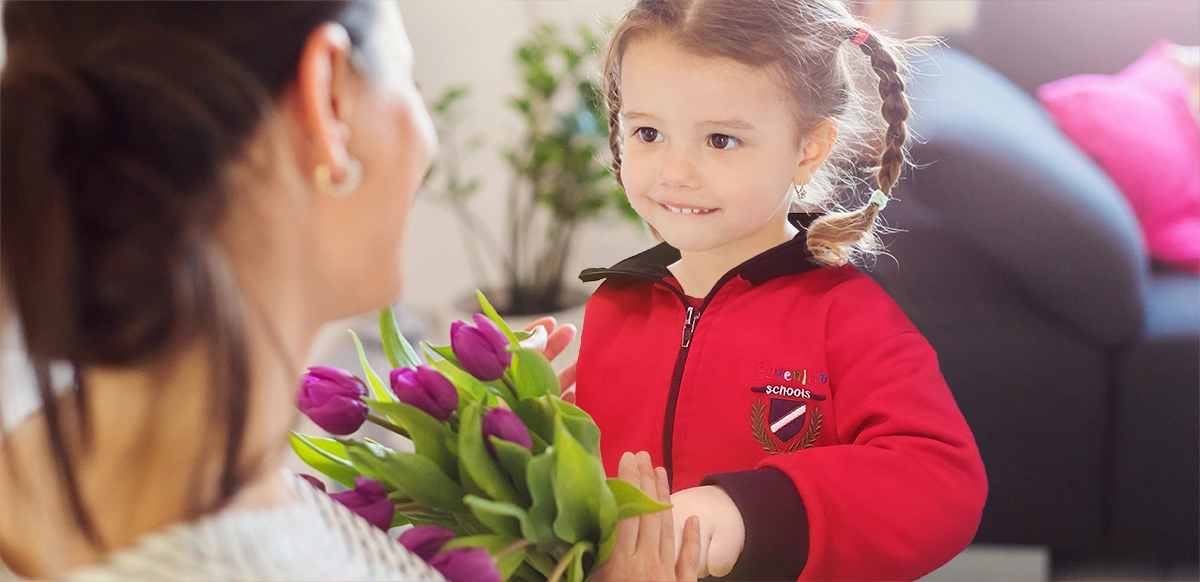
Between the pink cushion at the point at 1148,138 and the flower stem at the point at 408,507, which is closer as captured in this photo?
the flower stem at the point at 408,507

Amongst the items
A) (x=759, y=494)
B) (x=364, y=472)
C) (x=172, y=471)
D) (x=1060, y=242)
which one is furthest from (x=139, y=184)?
(x=1060, y=242)

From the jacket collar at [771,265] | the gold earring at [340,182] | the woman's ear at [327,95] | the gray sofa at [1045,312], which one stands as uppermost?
the woman's ear at [327,95]

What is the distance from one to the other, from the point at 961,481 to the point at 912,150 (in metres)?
0.30

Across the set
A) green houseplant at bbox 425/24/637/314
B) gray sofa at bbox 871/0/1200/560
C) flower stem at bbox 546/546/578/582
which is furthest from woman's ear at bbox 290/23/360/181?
green houseplant at bbox 425/24/637/314

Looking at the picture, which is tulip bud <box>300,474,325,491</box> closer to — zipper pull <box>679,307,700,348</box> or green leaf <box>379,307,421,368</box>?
green leaf <box>379,307,421,368</box>

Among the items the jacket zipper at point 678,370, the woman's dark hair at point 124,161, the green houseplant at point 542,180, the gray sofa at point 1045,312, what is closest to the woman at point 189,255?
the woman's dark hair at point 124,161

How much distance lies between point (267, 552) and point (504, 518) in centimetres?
14

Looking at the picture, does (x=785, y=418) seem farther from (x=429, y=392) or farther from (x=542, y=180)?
(x=542, y=180)

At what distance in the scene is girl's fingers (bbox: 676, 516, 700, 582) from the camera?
0.57 meters

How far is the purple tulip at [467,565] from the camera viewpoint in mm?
510

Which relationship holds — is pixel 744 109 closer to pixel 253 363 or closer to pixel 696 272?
pixel 696 272

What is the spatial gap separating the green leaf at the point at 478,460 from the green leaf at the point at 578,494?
37mm

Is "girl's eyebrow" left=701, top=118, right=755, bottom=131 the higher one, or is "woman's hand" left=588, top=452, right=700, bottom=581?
"girl's eyebrow" left=701, top=118, right=755, bottom=131

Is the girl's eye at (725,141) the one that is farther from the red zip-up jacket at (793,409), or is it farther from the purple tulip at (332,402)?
the purple tulip at (332,402)
